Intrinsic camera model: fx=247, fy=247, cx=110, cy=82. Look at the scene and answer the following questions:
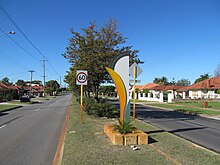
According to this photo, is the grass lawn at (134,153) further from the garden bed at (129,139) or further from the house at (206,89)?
the house at (206,89)

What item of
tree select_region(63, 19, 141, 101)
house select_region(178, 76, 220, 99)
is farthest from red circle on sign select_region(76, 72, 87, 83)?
house select_region(178, 76, 220, 99)

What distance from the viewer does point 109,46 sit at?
16922 mm

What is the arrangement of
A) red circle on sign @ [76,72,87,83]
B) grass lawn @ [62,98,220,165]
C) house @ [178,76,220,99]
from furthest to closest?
house @ [178,76,220,99] < red circle on sign @ [76,72,87,83] < grass lawn @ [62,98,220,165]

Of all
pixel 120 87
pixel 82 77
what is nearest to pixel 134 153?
pixel 120 87

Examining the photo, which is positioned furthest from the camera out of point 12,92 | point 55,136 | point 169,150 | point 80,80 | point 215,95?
point 12,92

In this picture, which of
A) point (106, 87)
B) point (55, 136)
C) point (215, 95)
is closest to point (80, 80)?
point (55, 136)

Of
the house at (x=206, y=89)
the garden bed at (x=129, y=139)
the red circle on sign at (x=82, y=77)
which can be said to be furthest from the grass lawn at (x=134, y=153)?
the house at (x=206, y=89)

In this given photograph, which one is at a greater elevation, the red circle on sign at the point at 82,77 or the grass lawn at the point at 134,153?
the red circle on sign at the point at 82,77

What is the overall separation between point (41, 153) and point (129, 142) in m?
2.68

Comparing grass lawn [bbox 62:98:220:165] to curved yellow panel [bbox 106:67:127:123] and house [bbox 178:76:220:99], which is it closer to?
curved yellow panel [bbox 106:67:127:123]

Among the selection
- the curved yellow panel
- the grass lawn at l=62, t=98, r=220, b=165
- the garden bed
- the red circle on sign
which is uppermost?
the red circle on sign

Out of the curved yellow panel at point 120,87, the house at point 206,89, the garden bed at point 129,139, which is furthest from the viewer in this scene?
the house at point 206,89

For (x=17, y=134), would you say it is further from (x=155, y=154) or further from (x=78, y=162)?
(x=155, y=154)

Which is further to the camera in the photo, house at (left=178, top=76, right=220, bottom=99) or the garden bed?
house at (left=178, top=76, right=220, bottom=99)
